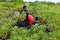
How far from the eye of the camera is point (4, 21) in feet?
21.4

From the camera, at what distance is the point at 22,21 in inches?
239

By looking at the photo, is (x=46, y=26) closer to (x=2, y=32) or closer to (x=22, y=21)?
(x=22, y=21)

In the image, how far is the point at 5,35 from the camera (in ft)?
18.5

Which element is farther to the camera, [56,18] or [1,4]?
[1,4]

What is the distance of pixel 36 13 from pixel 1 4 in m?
2.12

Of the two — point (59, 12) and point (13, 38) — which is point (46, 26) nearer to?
point (13, 38)

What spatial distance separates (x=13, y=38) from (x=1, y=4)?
136 inches

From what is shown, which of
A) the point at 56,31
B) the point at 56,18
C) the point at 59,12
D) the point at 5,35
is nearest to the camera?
the point at 5,35

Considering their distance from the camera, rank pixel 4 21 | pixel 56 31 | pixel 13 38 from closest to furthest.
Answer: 1. pixel 13 38
2. pixel 56 31
3. pixel 4 21

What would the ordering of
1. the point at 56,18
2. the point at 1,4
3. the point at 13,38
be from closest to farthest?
the point at 13,38
the point at 56,18
the point at 1,4

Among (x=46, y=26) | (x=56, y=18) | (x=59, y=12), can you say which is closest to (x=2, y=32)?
(x=46, y=26)

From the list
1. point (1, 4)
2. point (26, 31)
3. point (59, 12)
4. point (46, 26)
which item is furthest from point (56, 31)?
point (1, 4)

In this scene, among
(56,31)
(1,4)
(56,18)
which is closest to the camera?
(56,31)

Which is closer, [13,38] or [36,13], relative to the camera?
[13,38]
